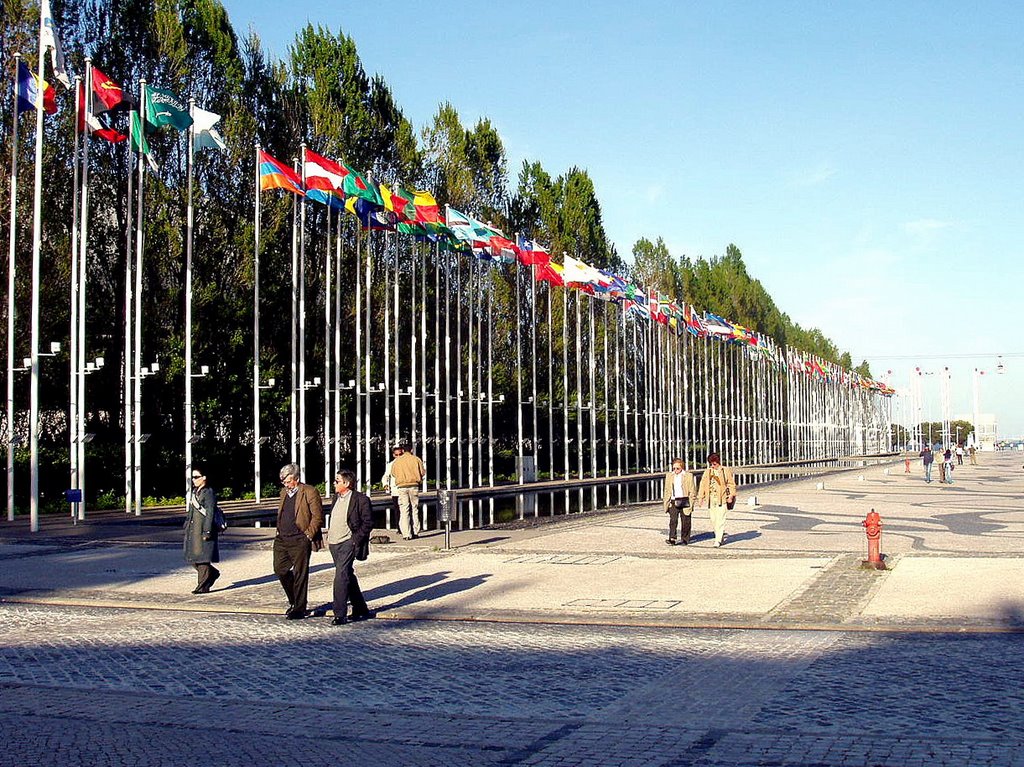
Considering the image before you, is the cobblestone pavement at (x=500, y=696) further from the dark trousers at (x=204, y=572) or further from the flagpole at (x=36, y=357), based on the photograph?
the flagpole at (x=36, y=357)

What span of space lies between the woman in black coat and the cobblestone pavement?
6.61 ft

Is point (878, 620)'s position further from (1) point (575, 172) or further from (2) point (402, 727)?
(1) point (575, 172)

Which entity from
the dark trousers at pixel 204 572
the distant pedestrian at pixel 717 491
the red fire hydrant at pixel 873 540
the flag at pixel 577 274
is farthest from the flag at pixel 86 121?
the flag at pixel 577 274

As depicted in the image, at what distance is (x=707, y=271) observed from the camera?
3617 inches

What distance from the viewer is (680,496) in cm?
1991

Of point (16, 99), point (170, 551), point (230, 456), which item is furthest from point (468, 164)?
point (170, 551)

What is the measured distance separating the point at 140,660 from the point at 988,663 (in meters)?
7.34

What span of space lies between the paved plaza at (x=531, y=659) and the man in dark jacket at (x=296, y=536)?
426 millimetres

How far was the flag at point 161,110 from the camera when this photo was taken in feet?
90.3

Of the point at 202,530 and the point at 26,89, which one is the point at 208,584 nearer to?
the point at 202,530

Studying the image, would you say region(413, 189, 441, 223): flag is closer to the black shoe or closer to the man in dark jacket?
the black shoe

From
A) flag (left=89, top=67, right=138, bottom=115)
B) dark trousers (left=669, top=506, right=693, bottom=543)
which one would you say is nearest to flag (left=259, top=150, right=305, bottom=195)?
flag (left=89, top=67, right=138, bottom=115)

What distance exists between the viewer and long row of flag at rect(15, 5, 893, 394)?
84.0 ft

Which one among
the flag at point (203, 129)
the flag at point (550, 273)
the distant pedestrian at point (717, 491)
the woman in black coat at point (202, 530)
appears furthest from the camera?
the flag at point (550, 273)
